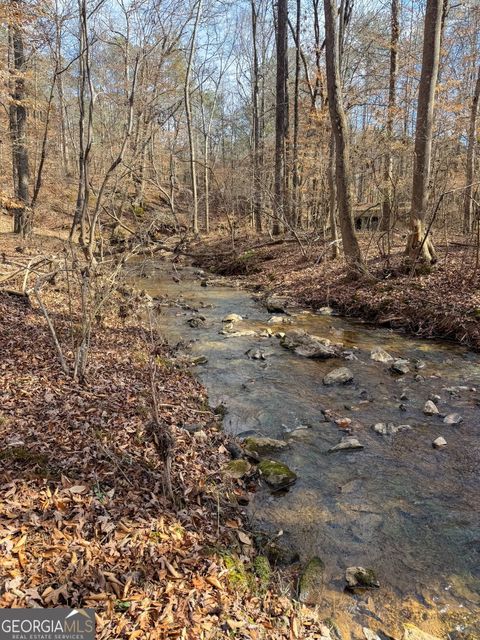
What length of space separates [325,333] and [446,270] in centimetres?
368

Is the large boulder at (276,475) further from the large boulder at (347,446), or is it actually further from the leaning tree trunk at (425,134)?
the leaning tree trunk at (425,134)

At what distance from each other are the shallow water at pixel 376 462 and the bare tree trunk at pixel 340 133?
363 centimetres

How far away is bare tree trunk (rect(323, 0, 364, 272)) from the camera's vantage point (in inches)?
432

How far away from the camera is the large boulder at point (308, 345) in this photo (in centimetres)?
818

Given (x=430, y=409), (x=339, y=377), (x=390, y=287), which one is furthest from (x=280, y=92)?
(x=430, y=409)

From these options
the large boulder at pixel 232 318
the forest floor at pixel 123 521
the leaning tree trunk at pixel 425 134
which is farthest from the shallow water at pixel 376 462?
the leaning tree trunk at pixel 425 134

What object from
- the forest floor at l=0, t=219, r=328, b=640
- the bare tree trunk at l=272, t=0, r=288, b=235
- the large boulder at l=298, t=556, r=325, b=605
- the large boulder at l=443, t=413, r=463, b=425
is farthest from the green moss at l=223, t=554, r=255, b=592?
the bare tree trunk at l=272, t=0, r=288, b=235

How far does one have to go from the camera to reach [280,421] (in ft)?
18.8

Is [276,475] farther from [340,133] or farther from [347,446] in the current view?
[340,133]

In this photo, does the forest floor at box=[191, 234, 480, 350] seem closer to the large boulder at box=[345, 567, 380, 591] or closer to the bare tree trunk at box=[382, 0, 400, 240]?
the bare tree trunk at box=[382, 0, 400, 240]

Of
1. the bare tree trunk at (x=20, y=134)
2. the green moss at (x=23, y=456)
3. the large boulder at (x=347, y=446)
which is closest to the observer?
the green moss at (x=23, y=456)

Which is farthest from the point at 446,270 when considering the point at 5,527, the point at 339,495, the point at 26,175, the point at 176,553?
the point at 26,175

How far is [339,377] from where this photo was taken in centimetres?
698

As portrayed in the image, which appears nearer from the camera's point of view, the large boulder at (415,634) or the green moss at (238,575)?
the large boulder at (415,634)
